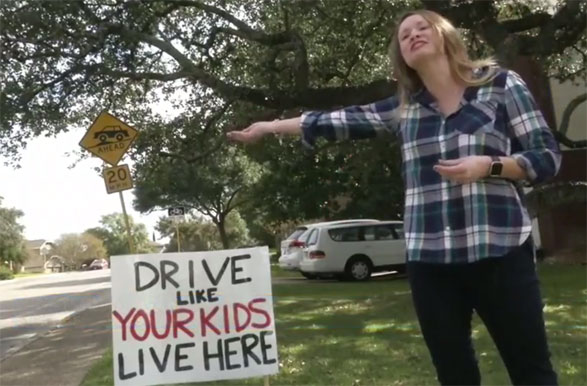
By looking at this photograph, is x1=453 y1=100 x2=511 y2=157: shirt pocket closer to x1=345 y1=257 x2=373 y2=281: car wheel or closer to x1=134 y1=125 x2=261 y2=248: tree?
x1=134 y1=125 x2=261 y2=248: tree

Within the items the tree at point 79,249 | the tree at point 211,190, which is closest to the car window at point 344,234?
the tree at point 211,190

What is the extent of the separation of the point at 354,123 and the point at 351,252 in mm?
18034

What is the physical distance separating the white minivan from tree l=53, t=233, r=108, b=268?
8283cm

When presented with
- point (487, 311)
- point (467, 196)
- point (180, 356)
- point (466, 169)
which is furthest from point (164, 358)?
point (466, 169)

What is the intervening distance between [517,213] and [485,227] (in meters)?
0.14

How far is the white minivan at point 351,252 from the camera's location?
2038 cm

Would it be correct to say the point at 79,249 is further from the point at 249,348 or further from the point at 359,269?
the point at 249,348

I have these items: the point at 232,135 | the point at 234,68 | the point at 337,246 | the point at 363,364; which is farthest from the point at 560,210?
the point at 232,135

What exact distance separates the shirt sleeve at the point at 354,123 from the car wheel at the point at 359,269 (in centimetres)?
1796

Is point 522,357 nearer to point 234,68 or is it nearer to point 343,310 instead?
point 343,310

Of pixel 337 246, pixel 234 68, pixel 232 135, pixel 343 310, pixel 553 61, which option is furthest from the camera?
pixel 337 246

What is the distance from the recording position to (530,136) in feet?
7.72

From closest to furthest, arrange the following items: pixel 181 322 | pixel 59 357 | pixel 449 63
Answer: pixel 449 63 < pixel 181 322 < pixel 59 357

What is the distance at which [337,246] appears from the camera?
20.4m
